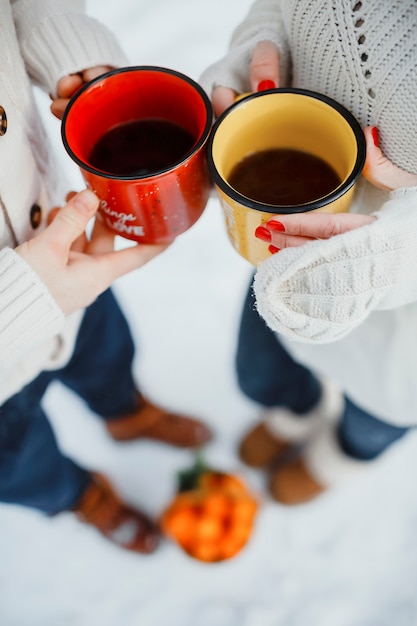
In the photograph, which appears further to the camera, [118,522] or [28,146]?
[118,522]

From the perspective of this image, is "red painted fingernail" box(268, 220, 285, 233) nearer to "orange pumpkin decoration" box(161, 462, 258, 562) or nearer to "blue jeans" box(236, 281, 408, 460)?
"blue jeans" box(236, 281, 408, 460)

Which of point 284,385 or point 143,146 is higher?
point 143,146

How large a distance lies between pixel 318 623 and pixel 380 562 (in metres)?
0.17

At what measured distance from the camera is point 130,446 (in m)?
1.25

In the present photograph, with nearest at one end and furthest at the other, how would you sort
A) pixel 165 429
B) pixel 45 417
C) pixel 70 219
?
pixel 70 219 → pixel 45 417 → pixel 165 429

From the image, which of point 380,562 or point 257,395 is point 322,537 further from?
point 257,395

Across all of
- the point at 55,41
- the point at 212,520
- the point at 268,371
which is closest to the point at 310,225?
the point at 55,41

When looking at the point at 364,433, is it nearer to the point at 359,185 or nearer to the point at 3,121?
the point at 359,185

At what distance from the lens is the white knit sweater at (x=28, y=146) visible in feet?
1.83

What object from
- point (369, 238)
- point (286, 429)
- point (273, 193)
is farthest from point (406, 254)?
point (286, 429)

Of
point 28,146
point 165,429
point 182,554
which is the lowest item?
point 182,554

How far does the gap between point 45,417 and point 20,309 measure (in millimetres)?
377

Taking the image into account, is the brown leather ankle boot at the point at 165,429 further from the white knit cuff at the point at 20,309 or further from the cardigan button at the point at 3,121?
the cardigan button at the point at 3,121

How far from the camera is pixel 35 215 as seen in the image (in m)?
0.64
